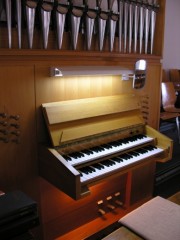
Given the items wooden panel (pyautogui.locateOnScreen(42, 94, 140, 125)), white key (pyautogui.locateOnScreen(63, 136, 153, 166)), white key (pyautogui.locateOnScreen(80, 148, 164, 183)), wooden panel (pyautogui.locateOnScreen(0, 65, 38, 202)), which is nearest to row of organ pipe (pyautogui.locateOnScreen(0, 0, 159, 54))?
wooden panel (pyautogui.locateOnScreen(0, 65, 38, 202))

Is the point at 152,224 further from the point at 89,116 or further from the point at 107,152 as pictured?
the point at 89,116

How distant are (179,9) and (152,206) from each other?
566 cm

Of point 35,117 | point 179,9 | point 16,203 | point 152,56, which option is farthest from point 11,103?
point 179,9

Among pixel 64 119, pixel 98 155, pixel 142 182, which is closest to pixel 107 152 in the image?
pixel 98 155

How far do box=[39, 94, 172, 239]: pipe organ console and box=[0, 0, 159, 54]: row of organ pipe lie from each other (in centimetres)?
54

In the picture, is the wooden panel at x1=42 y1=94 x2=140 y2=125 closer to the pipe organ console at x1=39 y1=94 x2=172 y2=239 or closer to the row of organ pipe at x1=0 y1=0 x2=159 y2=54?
the pipe organ console at x1=39 y1=94 x2=172 y2=239

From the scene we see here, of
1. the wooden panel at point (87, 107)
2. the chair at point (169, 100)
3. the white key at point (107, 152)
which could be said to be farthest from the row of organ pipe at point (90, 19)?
the chair at point (169, 100)

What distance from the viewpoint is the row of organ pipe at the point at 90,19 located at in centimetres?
176

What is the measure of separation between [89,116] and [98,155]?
0.36 meters

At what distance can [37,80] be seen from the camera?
77.0 inches

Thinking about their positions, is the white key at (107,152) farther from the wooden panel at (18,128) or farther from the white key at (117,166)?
the wooden panel at (18,128)

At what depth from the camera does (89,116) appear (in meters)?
2.22

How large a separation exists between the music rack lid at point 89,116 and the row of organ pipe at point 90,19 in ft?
1.54

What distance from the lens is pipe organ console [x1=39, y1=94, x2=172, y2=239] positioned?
193cm
